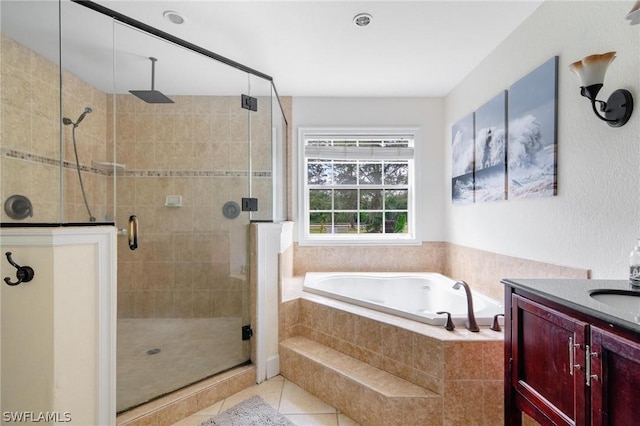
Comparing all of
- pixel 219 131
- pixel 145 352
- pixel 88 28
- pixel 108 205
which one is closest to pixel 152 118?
pixel 219 131

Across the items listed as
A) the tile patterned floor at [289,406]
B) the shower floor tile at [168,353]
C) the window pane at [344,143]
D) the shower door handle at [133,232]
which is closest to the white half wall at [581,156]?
the window pane at [344,143]

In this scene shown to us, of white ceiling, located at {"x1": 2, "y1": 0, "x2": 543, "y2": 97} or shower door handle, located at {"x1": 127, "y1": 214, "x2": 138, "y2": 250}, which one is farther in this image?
shower door handle, located at {"x1": 127, "y1": 214, "x2": 138, "y2": 250}

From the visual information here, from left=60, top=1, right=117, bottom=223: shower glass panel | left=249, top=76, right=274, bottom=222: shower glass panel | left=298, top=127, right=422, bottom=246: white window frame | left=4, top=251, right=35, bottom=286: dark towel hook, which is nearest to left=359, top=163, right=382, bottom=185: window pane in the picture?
left=298, top=127, right=422, bottom=246: white window frame

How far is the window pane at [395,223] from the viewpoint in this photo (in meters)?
3.21

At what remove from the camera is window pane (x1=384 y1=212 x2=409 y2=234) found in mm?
3209

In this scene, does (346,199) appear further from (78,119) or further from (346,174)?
(78,119)

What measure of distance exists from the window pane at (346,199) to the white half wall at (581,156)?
4.88 ft

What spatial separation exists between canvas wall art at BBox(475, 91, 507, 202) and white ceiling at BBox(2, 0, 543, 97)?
480mm

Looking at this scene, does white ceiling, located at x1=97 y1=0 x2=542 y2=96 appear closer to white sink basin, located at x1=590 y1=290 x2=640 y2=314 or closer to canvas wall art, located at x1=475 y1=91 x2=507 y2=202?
canvas wall art, located at x1=475 y1=91 x2=507 y2=202

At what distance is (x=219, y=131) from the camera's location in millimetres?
2488

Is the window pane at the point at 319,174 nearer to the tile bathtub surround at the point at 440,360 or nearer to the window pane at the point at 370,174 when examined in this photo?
the window pane at the point at 370,174

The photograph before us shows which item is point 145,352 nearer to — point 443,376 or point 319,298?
point 319,298

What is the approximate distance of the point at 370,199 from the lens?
321 centimetres

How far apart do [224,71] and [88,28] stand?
85cm
